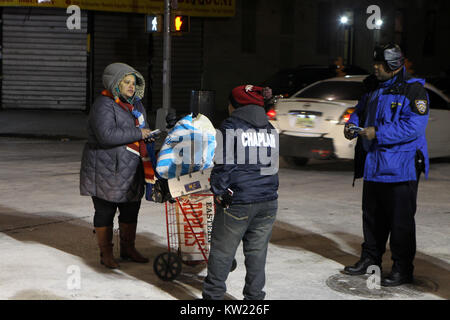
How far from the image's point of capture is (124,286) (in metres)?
5.97

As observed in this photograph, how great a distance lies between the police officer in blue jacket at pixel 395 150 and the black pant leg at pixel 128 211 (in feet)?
6.10

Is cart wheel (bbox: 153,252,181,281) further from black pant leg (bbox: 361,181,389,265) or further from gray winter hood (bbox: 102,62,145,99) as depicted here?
black pant leg (bbox: 361,181,389,265)

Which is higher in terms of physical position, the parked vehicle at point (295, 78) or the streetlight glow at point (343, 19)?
the streetlight glow at point (343, 19)

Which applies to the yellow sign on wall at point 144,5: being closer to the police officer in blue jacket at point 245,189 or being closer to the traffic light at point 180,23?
the traffic light at point 180,23

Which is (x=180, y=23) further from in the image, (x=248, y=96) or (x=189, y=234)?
(x=248, y=96)

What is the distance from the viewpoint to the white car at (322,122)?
12.0 metres

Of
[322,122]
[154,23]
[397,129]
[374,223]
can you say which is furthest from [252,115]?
[154,23]

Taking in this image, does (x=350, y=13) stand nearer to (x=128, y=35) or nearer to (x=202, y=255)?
(x=128, y=35)

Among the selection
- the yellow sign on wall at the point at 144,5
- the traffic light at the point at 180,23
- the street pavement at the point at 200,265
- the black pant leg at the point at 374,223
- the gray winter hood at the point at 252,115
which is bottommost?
the street pavement at the point at 200,265

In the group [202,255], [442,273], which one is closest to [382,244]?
[442,273]

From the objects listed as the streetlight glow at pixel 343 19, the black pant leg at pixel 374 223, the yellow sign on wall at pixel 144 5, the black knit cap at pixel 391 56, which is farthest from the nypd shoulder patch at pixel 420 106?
the streetlight glow at pixel 343 19

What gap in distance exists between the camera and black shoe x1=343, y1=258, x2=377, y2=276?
6.41 metres

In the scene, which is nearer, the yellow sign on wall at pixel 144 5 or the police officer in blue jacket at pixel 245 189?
the police officer in blue jacket at pixel 245 189

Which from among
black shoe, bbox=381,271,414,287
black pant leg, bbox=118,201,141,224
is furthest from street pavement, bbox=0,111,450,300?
black pant leg, bbox=118,201,141,224
